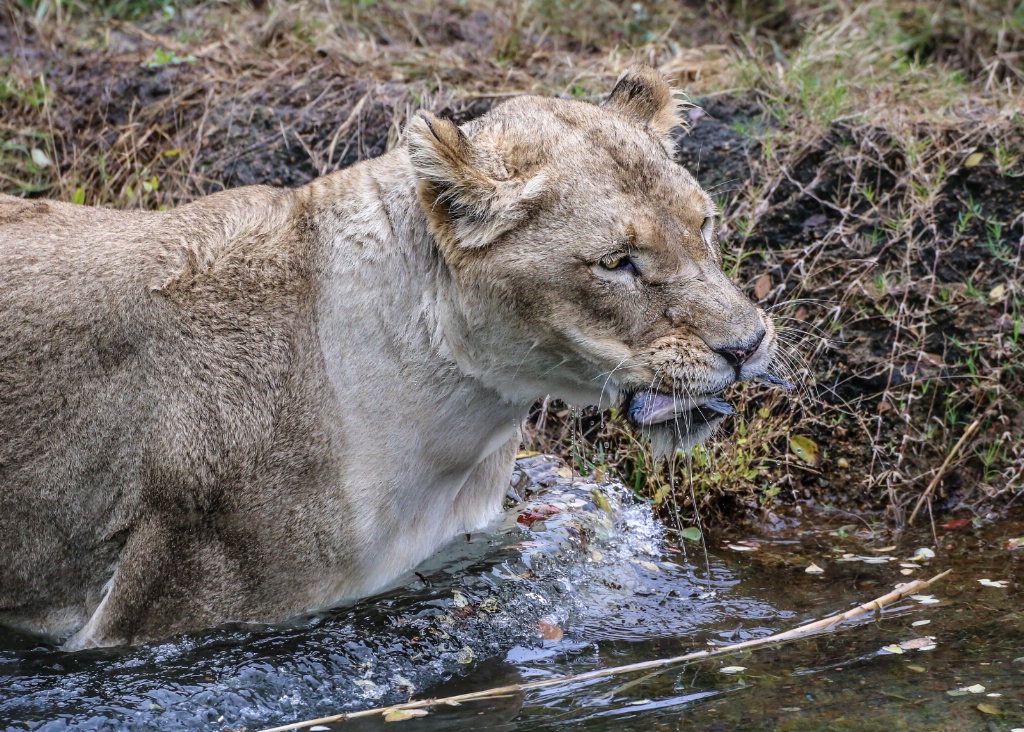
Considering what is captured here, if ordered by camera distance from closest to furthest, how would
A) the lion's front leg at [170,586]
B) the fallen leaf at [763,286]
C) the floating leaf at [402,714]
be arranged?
the floating leaf at [402,714]
the lion's front leg at [170,586]
the fallen leaf at [763,286]

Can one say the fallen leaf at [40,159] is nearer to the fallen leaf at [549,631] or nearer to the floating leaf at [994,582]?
the fallen leaf at [549,631]

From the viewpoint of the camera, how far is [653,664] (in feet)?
14.5

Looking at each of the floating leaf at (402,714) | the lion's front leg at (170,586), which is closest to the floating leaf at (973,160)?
the floating leaf at (402,714)

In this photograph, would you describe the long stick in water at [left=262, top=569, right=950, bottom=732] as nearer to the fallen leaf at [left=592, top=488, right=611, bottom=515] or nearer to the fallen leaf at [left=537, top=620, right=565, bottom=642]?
the fallen leaf at [left=537, top=620, right=565, bottom=642]

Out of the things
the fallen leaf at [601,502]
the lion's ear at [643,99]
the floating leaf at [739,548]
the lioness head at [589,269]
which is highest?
the lion's ear at [643,99]

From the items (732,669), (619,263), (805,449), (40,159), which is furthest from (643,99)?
(40,159)

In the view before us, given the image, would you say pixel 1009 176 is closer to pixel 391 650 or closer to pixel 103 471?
pixel 391 650

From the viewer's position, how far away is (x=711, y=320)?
12.8ft

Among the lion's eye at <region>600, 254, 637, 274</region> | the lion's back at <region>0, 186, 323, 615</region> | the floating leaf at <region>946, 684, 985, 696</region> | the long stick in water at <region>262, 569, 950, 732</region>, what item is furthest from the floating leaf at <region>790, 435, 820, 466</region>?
the lion's back at <region>0, 186, 323, 615</region>

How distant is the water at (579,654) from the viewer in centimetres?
399

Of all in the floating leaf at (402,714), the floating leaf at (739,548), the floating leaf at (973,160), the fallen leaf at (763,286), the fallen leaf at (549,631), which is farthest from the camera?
the floating leaf at (973,160)

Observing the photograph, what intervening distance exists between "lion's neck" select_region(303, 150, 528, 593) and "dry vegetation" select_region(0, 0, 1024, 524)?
4.55 feet

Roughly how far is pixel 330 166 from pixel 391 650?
357cm

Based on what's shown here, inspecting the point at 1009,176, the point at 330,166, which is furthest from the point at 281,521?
the point at 1009,176
